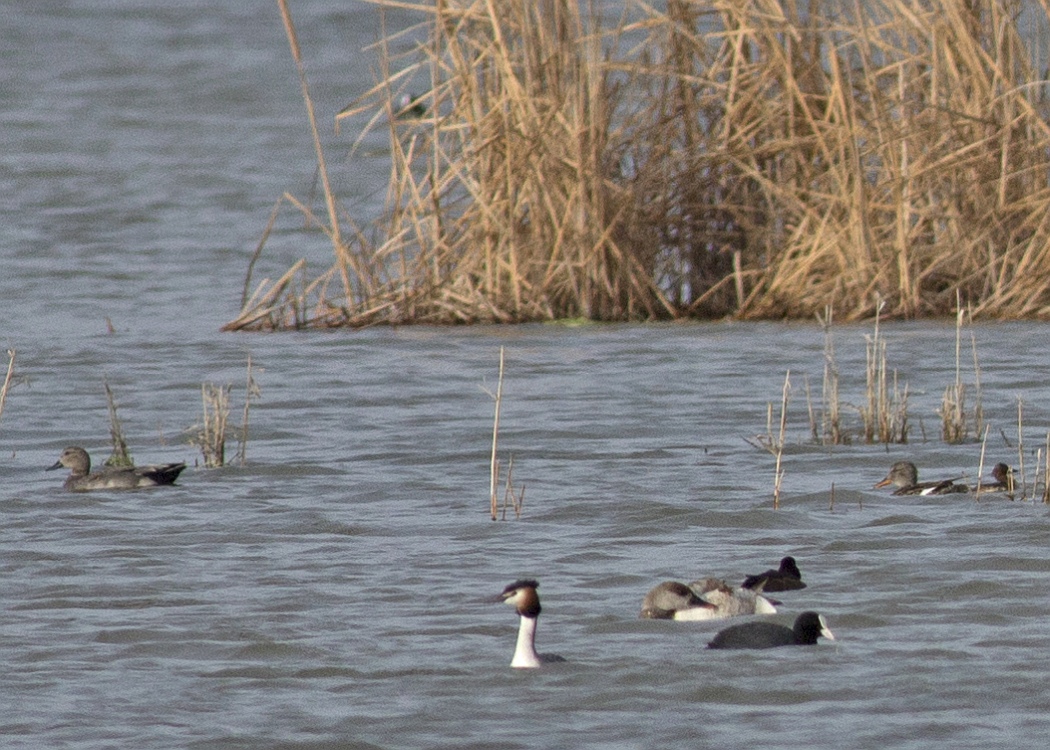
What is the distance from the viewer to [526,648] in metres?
7.74

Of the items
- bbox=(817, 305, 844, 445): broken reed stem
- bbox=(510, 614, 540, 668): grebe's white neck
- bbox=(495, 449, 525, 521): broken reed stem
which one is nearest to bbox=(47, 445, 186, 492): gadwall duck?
bbox=(495, 449, 525, 521): broken reed stem

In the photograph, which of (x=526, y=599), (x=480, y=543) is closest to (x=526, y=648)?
(x=526, y=599)

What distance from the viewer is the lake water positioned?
24.3 feet

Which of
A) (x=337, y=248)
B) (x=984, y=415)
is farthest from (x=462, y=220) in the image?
(x=984, y=415)

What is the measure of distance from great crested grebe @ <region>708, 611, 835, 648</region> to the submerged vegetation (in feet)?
23.6

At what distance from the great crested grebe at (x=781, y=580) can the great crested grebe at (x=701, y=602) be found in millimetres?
148

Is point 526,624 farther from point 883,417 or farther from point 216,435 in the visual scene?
point 883,417

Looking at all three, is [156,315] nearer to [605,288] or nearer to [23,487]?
[605,288]

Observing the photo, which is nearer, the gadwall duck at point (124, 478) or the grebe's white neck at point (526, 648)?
the grebe's white neck at point (526, 648)

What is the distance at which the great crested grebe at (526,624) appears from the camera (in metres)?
7.74

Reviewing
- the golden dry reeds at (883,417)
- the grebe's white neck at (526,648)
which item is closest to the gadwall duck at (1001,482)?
the golden dry reeds at (883,417)

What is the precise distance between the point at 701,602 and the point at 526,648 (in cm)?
97

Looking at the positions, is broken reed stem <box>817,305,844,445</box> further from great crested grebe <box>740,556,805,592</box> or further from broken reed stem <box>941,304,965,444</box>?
great crested grebe <box>740,556,805,592</box>

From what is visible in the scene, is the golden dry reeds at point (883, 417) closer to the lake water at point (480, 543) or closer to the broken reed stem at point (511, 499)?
the lake water at point (480, 543)
